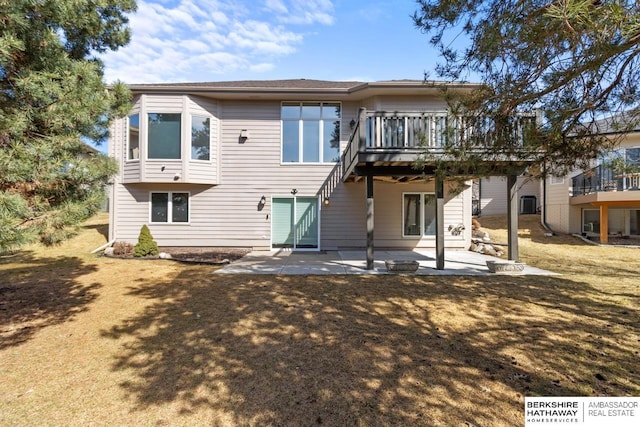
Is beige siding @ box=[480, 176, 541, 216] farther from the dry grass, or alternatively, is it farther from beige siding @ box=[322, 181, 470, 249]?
the dry grass

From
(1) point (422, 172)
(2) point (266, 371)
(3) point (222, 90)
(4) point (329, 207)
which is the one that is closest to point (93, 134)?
(2) point (266, 371)

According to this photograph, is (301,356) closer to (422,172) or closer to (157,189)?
(422,172)

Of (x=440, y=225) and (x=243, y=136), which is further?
(x=243, y=136)

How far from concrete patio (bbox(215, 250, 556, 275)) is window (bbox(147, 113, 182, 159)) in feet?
14.6

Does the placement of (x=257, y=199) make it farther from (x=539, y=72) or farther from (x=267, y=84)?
(x=539, y=72)

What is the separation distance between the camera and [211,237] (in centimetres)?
1079

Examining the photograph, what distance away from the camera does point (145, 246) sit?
9.48 m

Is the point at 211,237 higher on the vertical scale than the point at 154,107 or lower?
lower

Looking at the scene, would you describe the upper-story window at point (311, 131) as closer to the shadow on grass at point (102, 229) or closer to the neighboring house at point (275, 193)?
the neighboring house at point (275, 193)

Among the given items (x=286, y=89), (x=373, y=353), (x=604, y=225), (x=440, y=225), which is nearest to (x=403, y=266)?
(x=440, y=225)

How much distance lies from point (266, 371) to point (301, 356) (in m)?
0.44

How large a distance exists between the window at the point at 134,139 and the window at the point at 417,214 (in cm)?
951

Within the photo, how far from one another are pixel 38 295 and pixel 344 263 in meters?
6.49

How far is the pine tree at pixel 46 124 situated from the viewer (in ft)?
9.44
